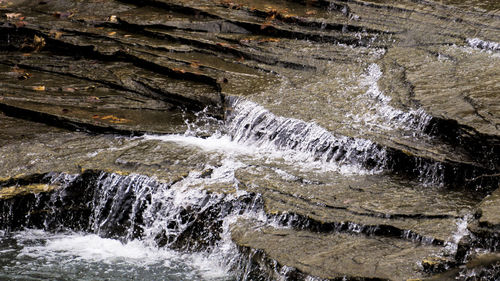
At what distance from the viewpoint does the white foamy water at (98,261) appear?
560 cm

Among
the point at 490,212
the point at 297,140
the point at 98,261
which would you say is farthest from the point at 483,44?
the point at 98,261

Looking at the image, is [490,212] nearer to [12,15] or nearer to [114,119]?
[114,119]

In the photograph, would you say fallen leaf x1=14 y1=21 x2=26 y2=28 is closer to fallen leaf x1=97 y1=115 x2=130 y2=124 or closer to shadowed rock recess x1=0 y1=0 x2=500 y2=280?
shadowed rock recess x1=0 y1=0 x2=500 y2=280

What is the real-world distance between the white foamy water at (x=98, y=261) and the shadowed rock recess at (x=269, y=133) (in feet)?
0.49

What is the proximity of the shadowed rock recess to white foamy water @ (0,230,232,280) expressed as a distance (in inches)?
5.9

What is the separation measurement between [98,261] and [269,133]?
2.49 m

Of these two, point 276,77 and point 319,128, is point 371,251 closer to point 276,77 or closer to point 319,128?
point 319,128

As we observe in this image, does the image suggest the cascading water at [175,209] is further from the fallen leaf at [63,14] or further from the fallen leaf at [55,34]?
the fallen leaf at [63,14]

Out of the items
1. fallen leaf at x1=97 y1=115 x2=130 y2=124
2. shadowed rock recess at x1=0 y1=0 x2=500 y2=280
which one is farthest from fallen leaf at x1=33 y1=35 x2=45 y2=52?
fallen leaf at x1=97 y1=115 x2=130 y2=124

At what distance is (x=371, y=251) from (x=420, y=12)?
5572 millimetres

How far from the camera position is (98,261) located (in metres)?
5.86

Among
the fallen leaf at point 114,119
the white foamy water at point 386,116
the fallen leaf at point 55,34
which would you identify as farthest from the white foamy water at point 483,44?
the fallen leaf at point 55,34

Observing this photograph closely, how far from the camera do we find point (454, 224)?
4.96 m

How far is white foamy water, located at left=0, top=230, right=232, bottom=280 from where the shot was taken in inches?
220
